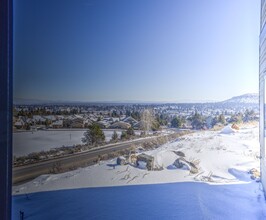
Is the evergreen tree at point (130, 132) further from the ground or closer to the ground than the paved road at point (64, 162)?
further from the ground

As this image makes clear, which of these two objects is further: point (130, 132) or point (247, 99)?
point (130, 132)

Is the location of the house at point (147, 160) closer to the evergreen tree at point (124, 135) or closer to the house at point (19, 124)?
the evergreen tree at point (124, 135)

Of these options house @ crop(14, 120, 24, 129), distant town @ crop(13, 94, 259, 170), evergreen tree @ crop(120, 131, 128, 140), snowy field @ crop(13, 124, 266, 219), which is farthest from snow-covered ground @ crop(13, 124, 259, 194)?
house @ crop(14, 120, 24, 129)

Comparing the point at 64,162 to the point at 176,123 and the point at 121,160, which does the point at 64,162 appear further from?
the point at 176,123

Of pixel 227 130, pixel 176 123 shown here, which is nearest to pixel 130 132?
pixel 176 123

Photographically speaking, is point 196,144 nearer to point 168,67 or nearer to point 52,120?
point 168,67

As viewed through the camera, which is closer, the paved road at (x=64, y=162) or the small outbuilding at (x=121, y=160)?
the paved road at (x=64, y=162)
